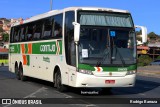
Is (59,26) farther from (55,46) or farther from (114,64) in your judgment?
(114,64)

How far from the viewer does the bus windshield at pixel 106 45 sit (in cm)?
1424

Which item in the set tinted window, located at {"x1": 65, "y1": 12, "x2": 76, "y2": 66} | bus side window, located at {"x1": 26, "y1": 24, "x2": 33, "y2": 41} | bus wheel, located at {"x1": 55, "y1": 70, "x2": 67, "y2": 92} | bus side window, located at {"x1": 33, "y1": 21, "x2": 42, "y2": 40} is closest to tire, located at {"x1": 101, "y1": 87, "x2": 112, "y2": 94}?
bus wheel, located at {"x1": 55, "y1": 70, "x2": 67, "y2": 92}

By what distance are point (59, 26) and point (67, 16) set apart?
96 cm

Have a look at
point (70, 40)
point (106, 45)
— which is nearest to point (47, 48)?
point (70, 40)

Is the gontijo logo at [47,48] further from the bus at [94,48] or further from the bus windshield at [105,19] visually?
the bus windshield at [105,19]

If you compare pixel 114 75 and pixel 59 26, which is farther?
pixel 59 26

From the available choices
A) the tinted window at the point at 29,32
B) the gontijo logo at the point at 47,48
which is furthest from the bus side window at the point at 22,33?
the gontijo logo at the point at 47,48

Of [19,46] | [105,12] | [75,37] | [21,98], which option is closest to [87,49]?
[75,37]

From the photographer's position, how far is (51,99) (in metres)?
13.7

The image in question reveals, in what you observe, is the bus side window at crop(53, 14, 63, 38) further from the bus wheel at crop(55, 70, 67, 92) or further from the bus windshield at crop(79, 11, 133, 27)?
the bus windshield at crop(79, 11, 133, 27)

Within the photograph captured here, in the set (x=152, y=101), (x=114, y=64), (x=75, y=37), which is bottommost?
(x=152, y=101)

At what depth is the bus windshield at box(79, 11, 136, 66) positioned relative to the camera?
1424 cm

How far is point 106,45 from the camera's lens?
14.4 m

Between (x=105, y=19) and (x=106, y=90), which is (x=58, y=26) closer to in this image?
(x=105, y=19)
